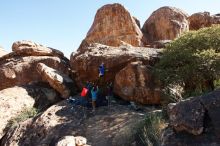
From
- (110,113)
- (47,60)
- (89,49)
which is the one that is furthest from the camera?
(47,60)

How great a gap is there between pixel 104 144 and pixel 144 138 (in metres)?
1.82

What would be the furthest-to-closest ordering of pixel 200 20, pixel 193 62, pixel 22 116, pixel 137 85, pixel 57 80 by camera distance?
pixel 200 20, pixel 57 80, pixel 22 116, pixel 137 85, pixel 193 62

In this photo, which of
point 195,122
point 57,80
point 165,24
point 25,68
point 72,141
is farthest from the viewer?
point 165,24

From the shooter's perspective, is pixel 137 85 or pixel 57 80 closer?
pixel 137 85

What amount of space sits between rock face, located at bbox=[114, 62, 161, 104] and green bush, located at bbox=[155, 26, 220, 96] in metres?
0.71

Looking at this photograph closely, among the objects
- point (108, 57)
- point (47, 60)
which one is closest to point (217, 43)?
point (108, 57)

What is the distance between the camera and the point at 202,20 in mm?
32969

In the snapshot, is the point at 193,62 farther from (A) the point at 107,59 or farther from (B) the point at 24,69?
(B) the point at 24,69

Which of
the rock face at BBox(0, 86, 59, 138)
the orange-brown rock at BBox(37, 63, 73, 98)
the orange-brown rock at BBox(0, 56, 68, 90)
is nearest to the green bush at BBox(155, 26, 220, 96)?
the orange-brown rock at BBox(37, 63, 73, 98)

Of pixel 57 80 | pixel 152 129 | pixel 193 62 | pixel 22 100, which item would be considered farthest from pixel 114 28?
pixel 152 129

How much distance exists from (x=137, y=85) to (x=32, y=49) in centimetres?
1047

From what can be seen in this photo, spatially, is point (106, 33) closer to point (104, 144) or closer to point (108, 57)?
point (108, 57)

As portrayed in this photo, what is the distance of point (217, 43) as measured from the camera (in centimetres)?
1619

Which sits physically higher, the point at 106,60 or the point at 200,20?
the point at 200,20
